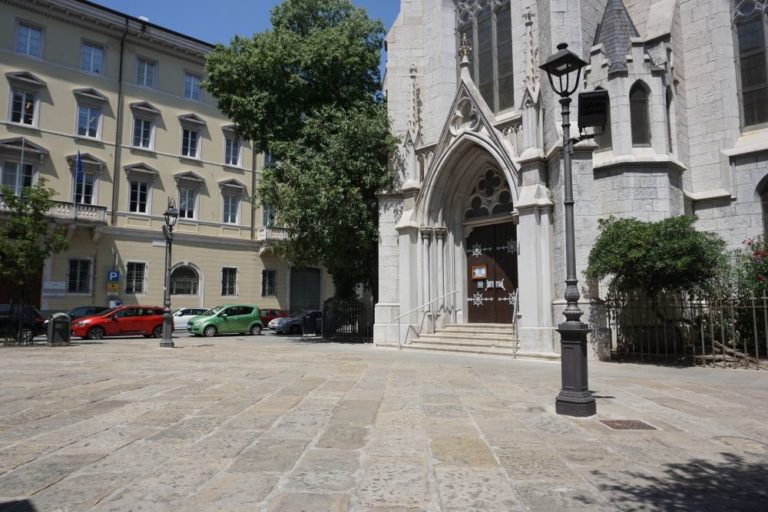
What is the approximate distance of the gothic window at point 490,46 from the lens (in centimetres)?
1638

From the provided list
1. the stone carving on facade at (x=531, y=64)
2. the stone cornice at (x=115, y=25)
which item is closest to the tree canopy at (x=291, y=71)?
the stone carving on facade at (x=531, y=64)

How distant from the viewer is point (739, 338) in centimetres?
1268

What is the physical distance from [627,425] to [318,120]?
579 inches

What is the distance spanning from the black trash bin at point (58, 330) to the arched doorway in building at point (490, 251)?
13.6m

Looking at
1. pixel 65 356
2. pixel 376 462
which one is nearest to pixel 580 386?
pixel 376 462

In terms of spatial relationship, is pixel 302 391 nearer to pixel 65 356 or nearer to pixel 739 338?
pixel 65 356

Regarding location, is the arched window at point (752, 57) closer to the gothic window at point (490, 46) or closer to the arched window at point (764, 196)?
the arched window at point (764, 196)

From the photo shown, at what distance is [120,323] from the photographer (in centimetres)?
2375

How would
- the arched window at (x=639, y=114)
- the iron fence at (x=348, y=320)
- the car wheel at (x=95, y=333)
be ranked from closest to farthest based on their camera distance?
1. the arched window at (x=639, y=114)
2. the iron fence at (x=348, y=320)
3. the car wheel at (x=95, y=333)

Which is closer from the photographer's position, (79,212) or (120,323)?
(120,323)

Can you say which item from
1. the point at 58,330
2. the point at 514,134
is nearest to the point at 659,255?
the point at 514,134

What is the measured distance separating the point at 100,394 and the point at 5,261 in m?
12.5

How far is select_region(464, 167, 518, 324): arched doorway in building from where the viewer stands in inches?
621

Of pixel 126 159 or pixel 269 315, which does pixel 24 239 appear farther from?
pixel 269 315
